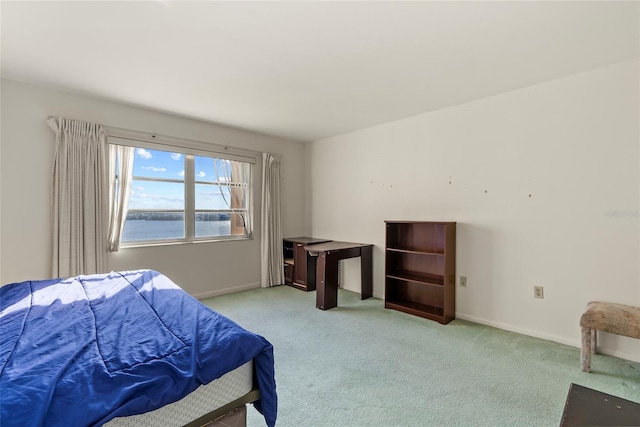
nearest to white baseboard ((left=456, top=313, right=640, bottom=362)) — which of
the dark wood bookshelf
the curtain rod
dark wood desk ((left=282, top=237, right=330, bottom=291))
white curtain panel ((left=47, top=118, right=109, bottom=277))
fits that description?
the dark wood bookshelf

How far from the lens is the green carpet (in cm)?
175

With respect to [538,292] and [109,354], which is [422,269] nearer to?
[538,292]

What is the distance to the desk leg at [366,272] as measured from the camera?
4086 mm

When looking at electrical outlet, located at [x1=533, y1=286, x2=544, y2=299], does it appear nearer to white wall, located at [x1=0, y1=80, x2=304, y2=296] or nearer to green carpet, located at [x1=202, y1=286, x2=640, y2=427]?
green carpet, located at [x1=202, y1=286, x2=640, y2=427]

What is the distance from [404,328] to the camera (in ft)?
9.87

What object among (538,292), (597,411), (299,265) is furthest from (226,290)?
(597,411)

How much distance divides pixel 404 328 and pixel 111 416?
2.59 meters

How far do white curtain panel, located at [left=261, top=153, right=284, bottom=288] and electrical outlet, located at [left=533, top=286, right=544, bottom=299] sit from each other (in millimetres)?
3236

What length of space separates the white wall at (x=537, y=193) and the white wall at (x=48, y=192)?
238 centimetres

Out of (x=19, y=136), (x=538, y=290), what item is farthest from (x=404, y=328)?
(x=19, y=136)

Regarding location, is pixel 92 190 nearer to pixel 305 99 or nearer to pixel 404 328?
pixel 305 99

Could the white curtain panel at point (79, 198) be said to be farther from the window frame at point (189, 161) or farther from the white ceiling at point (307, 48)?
the white ceiling at point (307, 48)

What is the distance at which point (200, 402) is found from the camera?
1250 mm

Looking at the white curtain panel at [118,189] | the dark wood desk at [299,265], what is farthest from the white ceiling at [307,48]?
the dark wood desk at [299,265]
